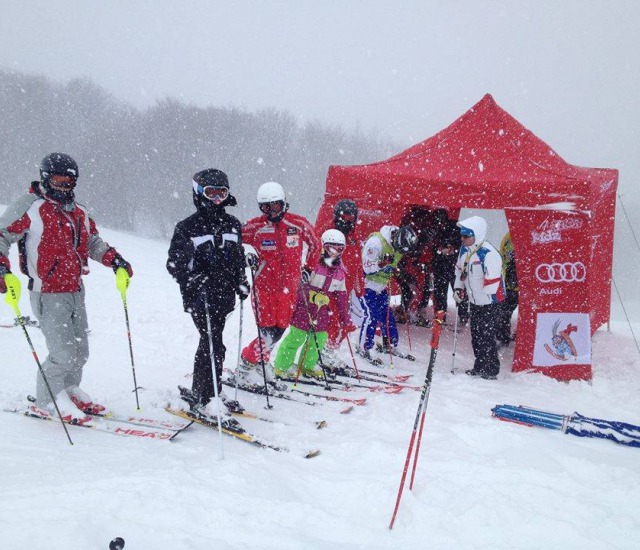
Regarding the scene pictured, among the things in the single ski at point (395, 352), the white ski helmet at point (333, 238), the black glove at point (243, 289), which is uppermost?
the white ski helmet at point (333, 238)

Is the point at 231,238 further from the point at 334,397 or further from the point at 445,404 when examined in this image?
the point at 445,404

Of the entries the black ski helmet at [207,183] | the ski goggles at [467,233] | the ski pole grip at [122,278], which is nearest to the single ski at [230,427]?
the ski pole grip at [122,278]

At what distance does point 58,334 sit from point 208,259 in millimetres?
1384

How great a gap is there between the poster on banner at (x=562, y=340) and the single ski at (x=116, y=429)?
16.8ft

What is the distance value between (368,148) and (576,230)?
46338 mm

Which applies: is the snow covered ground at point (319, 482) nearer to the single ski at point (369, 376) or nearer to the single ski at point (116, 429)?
the single ski at point (116, 429)

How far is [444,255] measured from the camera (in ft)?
30.7

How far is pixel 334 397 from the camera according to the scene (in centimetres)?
485

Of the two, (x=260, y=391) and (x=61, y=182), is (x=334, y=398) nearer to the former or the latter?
(x=260, y=391)

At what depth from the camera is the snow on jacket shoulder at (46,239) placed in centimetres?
341

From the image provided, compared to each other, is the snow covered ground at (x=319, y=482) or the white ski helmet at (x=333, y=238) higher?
the white ski helmet at (x=333, y=238)

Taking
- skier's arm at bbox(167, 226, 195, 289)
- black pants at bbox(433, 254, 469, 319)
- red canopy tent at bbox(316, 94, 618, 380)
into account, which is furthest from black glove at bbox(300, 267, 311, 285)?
black pants at bbox(433, 254, 469, 319)

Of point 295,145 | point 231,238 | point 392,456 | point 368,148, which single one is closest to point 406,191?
point 231,238

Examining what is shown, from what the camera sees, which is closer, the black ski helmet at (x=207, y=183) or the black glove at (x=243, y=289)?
the black ski helmet at (x=207, y=183)
